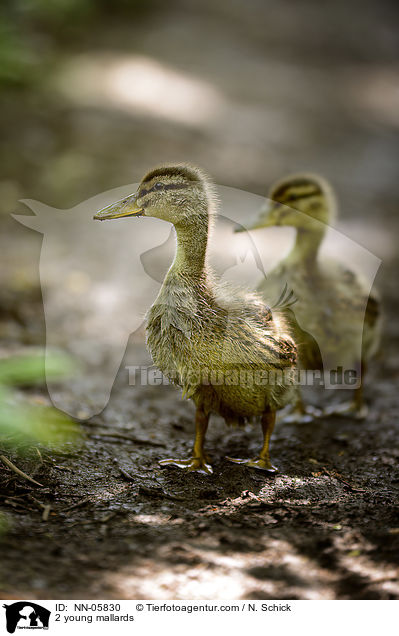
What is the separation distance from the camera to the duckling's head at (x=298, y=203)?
16.1 feet

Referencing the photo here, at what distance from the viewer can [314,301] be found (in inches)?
187

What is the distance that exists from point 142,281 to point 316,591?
15.7 ft

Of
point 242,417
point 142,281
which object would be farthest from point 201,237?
point 142,281

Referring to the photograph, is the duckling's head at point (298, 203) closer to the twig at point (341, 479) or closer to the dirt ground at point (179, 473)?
the dirt ground at point (179, 473)

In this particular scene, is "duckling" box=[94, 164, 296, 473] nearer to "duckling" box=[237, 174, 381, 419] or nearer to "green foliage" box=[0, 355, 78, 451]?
"green foliage" box=[0, 355, 78, 451]

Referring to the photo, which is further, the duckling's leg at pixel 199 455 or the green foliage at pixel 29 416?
the duckling's leg at pixel 199 455

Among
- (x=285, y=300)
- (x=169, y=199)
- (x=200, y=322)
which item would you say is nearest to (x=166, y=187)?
(x=169, y=199)

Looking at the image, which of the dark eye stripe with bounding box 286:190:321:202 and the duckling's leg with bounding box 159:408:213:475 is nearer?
the duckling's leg with bounding box 159:408:213:475

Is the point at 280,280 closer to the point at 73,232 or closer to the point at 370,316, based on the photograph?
the point at 370,316

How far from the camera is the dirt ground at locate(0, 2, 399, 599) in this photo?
2850 mm
